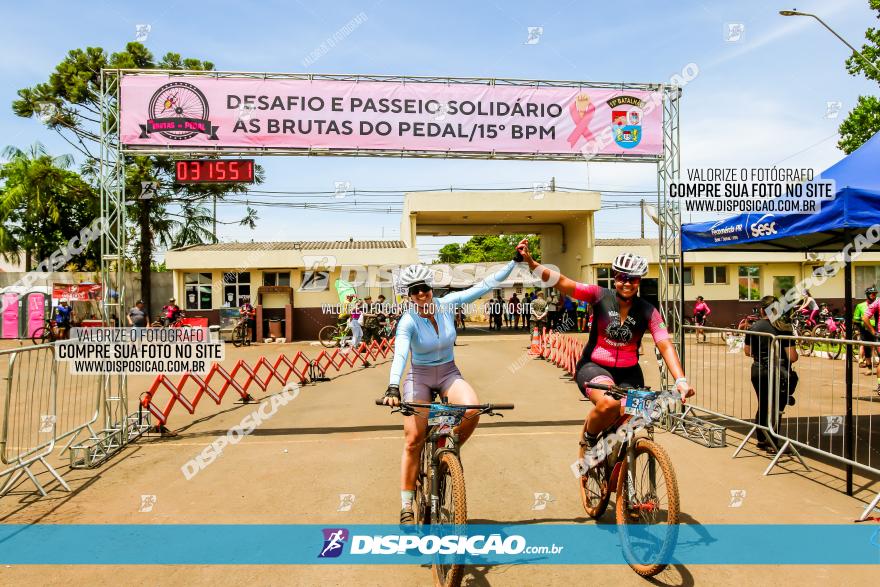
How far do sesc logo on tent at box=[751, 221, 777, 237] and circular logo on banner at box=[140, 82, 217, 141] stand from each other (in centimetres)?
761

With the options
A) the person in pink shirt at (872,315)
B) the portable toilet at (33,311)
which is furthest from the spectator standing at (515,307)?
the portable toilet at (33,311)

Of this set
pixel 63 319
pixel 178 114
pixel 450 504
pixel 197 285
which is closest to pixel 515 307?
pixel 197 285

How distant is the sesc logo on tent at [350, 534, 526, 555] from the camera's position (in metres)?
4.28

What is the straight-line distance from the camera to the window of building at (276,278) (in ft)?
94.0

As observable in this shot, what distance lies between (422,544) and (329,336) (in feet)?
64.6

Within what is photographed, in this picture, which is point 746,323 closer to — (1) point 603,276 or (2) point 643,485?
(1) point 603,276

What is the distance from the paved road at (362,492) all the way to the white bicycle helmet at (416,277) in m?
2.03

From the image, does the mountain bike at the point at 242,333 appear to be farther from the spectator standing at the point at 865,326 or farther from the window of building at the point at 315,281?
the spectator standing at the point at 865,326

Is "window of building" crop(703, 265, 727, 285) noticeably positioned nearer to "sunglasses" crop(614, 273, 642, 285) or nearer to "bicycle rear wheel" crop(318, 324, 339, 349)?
"bicycle rear wheel" crop(318, 324, 339, 349)

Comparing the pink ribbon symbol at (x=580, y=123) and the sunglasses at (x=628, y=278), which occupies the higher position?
the pink ribbon symbol at (x=580, y=123)

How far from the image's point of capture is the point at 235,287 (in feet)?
94.2

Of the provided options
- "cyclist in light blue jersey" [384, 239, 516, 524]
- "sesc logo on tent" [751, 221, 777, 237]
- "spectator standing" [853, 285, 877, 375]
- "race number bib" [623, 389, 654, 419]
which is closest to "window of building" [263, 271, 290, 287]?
"spectator standing" [853, 285, 877, 375]

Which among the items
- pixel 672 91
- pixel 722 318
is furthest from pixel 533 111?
pixel 722 318

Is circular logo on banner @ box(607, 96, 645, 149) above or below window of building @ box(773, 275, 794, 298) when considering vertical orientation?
above
